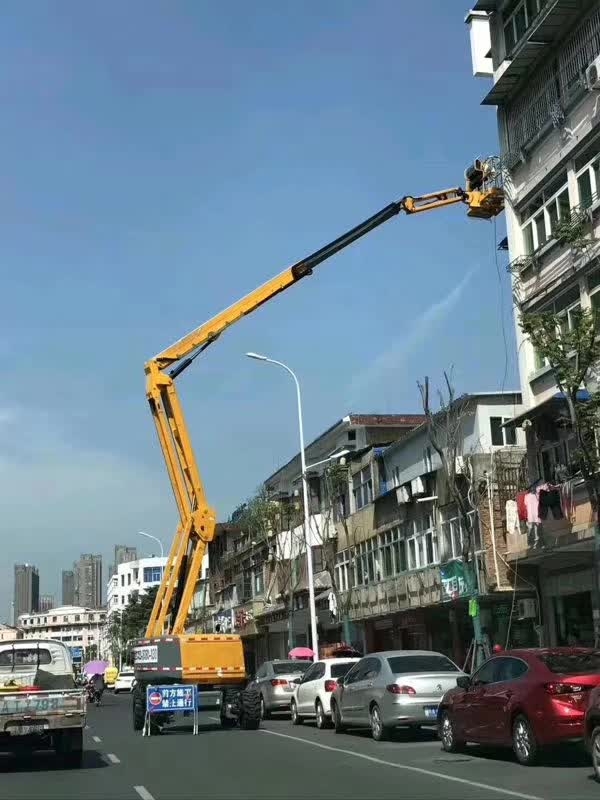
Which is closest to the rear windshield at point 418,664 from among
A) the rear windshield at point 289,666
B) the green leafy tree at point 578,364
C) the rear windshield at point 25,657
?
the green leafy tree at point 578,364

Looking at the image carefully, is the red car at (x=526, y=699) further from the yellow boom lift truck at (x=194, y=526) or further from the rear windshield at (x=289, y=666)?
the rear windshield at (x=289, y=666)

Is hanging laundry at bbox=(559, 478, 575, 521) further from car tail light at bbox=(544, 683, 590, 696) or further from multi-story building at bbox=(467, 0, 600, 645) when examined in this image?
car tail light at bbox=(544, 683, 590, 696)

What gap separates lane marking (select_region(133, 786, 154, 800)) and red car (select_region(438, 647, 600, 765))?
4.88m

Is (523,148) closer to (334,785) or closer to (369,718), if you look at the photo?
(369,718)

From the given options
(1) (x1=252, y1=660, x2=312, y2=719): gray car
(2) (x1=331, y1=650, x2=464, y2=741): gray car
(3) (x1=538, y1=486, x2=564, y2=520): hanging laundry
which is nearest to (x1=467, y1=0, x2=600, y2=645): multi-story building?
(3) (x1=538, y1=486, x2=564, y2=520): hanging laundry

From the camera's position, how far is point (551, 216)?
83.0ft

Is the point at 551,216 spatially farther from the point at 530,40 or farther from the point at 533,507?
the point at 533,507

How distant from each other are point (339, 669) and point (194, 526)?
4.69 m

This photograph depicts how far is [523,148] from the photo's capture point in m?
26.1

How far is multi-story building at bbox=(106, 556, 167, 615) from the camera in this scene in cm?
16050

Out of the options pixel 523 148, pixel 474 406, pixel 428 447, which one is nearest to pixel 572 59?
pixel 523 148

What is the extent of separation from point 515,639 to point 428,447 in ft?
22.4

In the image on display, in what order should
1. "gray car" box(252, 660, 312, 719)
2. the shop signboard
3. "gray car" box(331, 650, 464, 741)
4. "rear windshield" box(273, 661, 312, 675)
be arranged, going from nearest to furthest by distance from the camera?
"gray car" box(331, 650, 464, 741) < "gray car" box(252, 660, 312, 719) < "rear windshield" box(273, 661, 312, 675) < the shop signboard

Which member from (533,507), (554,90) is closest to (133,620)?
(533,507)
